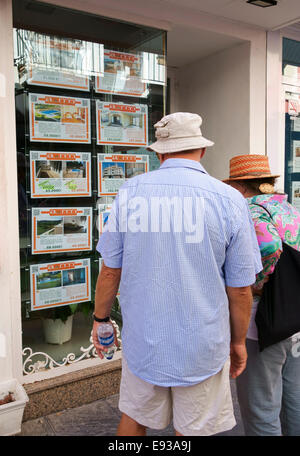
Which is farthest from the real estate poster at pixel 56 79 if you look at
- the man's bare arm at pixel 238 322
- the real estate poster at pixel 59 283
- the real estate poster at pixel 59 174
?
the man's bare arm at pixel 238 322

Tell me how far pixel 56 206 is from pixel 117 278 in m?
1.62

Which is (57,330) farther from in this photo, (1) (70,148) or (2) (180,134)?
(2) (180,134)

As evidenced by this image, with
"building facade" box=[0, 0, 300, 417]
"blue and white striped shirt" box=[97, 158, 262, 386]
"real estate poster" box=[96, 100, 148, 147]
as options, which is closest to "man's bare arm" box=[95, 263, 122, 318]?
"blue and white striped shirt" box=[97, 158, 262, 386]

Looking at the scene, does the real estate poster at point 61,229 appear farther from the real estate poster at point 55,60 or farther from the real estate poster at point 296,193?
A: the real estate poster at point 296,193

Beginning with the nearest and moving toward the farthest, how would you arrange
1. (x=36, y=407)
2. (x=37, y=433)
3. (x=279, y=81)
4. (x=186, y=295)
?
(x=186, y=295) < (x=37, y=433) < (x=36, y=407) < (x=279, y=81)

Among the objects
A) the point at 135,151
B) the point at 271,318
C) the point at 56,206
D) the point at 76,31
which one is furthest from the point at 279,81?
the point at 271,318

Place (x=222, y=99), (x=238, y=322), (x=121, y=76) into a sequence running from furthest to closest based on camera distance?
(x=222, y=99) < (x=121, y=76) < (x=238, y=322)

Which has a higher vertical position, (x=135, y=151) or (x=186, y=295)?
(x=135, y=151)

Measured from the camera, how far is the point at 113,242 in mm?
2090

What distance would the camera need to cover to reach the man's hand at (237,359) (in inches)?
87.3

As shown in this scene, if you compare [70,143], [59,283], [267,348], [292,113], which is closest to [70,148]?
[70,143]

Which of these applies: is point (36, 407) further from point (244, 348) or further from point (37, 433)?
point (244, 348)

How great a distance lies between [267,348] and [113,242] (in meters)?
1.05

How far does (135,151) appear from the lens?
13.0 ft
